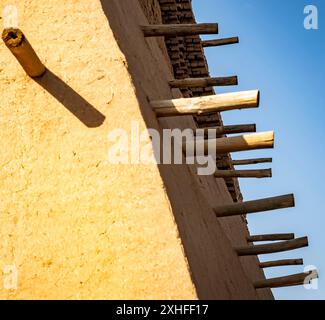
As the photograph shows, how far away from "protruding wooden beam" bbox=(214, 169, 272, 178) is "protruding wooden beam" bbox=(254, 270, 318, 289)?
132 centimetres

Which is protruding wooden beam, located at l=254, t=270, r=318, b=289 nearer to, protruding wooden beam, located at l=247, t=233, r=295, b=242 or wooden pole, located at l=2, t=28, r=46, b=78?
protruding wooden beam, located at l=247, t=233, r=295, b=242

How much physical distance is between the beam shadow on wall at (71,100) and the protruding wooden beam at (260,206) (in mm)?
1853

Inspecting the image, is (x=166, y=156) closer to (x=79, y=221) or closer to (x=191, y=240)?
(x=191, y=240)

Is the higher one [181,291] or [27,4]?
[27,4]

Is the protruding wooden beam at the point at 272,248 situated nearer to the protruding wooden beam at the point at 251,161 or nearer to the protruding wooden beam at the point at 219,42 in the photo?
the protruding wooden beam at the point at 251,161

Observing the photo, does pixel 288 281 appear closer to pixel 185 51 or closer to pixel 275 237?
pixel 275 237

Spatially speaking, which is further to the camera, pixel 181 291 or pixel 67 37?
pixel 67 37

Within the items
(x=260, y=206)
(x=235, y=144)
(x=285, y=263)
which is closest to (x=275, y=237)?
(x=285, y=263)

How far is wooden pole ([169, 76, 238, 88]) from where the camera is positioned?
4.57m

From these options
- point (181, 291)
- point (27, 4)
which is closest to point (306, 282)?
point (181, 291)

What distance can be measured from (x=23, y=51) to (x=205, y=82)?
2.21 metres

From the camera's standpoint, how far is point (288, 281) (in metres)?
6.30

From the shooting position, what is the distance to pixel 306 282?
6.18 meters

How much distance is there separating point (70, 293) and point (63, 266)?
0.14 m
